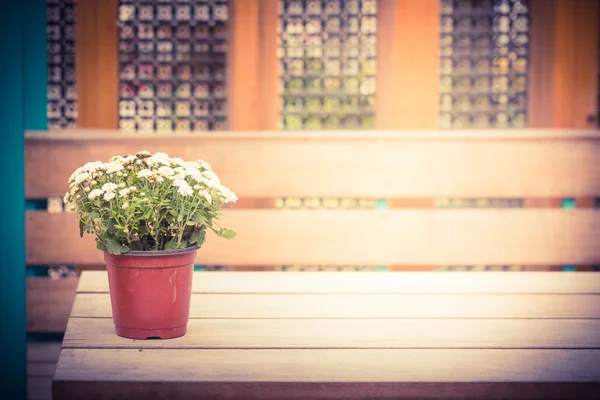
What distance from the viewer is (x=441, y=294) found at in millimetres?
1866

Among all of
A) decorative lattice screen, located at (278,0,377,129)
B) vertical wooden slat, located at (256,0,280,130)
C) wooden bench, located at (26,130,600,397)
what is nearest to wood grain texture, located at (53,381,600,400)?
wooden bench, located at (26,130,600,397)

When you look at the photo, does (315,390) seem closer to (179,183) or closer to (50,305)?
(179,183)

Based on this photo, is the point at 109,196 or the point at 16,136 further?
the point at 16,136

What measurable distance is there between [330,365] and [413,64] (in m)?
2.40

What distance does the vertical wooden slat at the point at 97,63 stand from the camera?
11.3 ft

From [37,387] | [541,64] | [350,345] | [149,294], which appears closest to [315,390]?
[350,345]

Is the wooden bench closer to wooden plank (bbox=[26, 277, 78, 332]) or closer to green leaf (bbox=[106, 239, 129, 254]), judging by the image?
wooden plank (bbox=[26, 277, 78, 332])

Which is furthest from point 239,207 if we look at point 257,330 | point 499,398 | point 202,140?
point 499,398

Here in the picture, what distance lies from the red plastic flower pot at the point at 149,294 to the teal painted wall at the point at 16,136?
161 centimetres

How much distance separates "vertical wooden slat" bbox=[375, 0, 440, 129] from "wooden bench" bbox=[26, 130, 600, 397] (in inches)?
13.7

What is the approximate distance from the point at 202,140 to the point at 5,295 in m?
1.17

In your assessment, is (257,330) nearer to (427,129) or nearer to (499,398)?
(499,398)

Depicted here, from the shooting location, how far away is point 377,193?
299 cm

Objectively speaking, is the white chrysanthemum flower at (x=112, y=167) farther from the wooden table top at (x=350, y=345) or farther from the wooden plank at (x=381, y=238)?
the wooden plank at (x=381, y=238)
